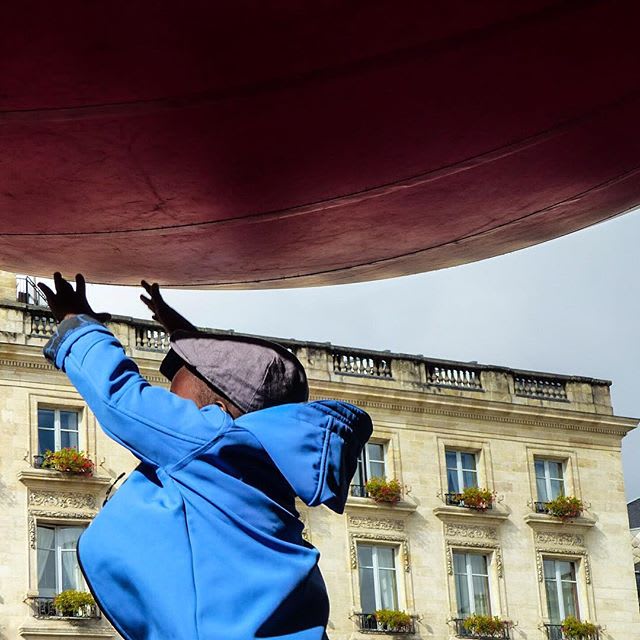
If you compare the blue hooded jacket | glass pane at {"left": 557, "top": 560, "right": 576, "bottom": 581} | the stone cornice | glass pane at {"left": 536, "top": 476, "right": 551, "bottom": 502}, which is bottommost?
the blue hooded jacket

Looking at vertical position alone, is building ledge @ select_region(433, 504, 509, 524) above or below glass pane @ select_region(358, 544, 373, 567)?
above

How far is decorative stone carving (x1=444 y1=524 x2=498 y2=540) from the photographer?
1267 inches

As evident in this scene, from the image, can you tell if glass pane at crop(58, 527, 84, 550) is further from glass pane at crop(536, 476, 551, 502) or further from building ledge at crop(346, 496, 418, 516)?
glass pane at crop(536, 476, 551, 502)

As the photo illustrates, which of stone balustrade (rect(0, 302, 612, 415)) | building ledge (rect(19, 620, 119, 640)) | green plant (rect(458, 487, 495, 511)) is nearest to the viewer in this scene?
building ledge (rect(19, 620, 119, 640))

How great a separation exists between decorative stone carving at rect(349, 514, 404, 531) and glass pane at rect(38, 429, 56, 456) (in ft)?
18.3

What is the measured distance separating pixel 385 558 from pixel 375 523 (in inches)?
27.0

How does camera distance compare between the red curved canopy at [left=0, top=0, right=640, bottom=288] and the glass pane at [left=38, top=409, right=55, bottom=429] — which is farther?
the glass pane at [left=38, top=409, right=55, bottom=429]

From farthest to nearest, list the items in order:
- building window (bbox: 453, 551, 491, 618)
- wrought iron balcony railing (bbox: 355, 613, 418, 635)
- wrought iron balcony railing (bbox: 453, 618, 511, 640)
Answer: building window (bbox: 453, 551, 491, 618) < wrought iron balcony railing (bbox: 453, 618, 511, 640) < wrought iron balcony railing (bbox: 355, 613, 418, 635)

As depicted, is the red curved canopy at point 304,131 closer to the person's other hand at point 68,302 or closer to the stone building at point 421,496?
the person's other hand at point 68,302

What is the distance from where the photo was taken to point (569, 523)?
33500 millimetres

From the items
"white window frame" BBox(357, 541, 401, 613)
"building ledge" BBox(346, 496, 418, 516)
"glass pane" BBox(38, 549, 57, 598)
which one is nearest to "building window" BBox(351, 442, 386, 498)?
"building ledge" BBox(346, 496, 418, 516)

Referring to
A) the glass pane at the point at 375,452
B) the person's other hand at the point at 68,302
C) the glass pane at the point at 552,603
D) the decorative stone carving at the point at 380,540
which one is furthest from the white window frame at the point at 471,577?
the person's other hand at the point at 68,302

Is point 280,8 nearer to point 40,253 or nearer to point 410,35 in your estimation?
point 410,35

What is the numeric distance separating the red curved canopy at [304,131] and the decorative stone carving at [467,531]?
28.5m
